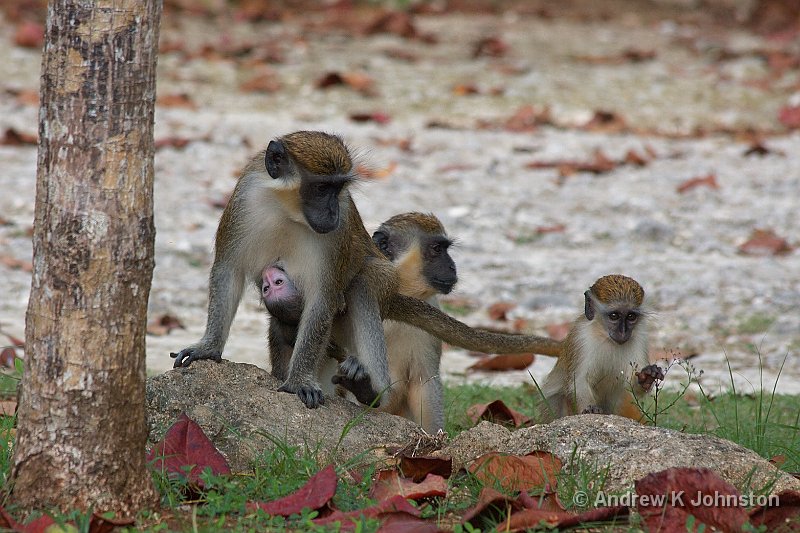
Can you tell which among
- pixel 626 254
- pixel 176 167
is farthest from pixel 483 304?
pixel 176 167

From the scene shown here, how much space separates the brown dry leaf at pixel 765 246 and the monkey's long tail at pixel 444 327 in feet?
16.4

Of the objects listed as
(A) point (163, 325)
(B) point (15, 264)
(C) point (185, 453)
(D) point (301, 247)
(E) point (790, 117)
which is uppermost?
(E) point (790, 117)

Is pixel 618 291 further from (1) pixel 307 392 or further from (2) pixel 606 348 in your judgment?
(1) pixel 307 392

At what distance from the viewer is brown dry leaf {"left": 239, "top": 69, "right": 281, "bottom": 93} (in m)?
15.6

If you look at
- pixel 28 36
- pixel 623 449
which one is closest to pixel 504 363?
pixel 623 449

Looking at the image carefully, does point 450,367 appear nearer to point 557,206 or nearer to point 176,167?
point 557,206

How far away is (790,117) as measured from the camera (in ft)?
50.5

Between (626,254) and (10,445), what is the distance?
690 centimetres

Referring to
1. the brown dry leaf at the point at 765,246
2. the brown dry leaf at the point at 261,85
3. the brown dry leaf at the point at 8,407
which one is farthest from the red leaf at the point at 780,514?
the brown dry leaf at the point at 261,85

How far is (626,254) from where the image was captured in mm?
10523

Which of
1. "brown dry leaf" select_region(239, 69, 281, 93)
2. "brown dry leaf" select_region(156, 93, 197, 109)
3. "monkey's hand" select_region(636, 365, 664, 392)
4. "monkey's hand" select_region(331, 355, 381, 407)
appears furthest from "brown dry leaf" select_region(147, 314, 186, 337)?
"brown dry leaf" select_region(239, 69, 281, 93)

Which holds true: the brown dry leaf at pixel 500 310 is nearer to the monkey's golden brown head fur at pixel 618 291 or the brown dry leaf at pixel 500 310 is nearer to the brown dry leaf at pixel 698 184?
the monkey's golden brown head fur at pixel 618 291

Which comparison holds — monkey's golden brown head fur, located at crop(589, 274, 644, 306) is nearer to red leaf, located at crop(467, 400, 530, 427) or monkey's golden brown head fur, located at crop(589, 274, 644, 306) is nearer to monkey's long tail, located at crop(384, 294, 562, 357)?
monkey's long tail, located at crop(384, 294, 562, 357)

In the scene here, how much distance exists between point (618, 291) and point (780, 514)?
7.02ft
